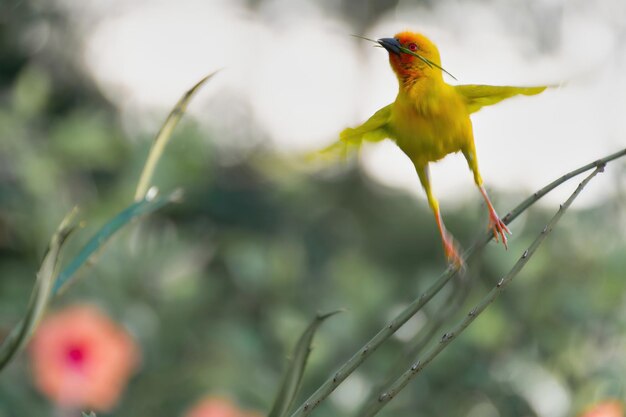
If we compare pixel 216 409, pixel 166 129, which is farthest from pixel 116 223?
pixel 216 409

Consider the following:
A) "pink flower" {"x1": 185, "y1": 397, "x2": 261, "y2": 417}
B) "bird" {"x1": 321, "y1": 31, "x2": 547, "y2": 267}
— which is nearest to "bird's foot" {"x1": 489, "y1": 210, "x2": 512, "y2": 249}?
"bird" {"x1": 321, "y1": 31, "x2": 547, "y2": 267}

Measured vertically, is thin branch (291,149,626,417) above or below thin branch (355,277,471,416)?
below

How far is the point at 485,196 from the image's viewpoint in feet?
0.46

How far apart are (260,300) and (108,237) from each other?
0.80 m

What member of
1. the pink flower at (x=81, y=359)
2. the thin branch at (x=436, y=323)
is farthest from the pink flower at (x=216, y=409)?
the thin branch at (x=436, y=323)

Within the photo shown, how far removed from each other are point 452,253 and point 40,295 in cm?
9

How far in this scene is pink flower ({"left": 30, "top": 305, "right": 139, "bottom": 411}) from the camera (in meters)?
0.71

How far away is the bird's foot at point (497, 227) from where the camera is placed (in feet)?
0.48

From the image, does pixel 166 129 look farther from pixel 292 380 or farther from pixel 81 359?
pixel 81 359

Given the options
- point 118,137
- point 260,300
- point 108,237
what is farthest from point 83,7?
point 108,237

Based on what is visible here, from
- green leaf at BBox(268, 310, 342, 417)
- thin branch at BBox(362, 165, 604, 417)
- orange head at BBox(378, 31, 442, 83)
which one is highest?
orange head at BBox(378, 31, 442, 83)

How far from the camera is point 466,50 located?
221 millimetres

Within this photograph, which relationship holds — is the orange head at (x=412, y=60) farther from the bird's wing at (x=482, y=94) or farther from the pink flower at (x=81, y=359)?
the pink flower at (x=81, y=359)

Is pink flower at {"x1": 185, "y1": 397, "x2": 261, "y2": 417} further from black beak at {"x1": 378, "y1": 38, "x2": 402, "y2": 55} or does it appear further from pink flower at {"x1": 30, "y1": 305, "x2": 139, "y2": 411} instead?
black beak at {"x1": 378, "y1": 38, "x2": 402, "y2": 55}
